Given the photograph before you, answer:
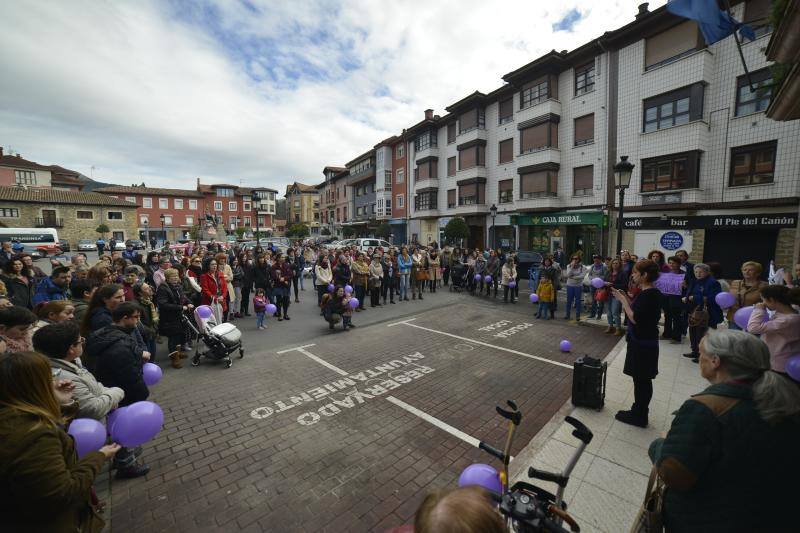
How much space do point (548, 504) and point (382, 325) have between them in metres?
8.36

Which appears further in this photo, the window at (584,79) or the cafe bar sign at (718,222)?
the window at (584,79)

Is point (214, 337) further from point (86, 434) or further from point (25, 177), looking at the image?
point (25, 177)

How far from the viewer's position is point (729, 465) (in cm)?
175

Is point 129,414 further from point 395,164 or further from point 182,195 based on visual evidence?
point 182,195

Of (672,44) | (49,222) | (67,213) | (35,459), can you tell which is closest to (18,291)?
(35,459)

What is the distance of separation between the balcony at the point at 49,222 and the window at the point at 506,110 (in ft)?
169

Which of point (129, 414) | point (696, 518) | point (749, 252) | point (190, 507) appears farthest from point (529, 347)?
point (749, 252)

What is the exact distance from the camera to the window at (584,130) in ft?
72.2

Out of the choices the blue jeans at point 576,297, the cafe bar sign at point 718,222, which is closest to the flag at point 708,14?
the blue jeans at point 576,297

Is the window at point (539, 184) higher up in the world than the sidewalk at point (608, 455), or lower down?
higher up

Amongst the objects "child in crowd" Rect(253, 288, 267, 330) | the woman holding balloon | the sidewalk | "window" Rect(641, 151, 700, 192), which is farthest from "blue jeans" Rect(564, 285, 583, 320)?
"window" Rect(641, 151, 700, 192)

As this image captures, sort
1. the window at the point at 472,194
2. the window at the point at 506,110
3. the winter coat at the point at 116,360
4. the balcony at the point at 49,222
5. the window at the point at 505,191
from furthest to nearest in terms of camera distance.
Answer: the balcony at the point at 49,222, the window at the point at 472,194, the window at the point at 505,191, the window at the point at 506,110, the winter coat at the point at 116,360

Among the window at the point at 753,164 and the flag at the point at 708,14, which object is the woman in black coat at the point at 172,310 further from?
the window at the point at 753,164

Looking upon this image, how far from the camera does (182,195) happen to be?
63.6 metres
